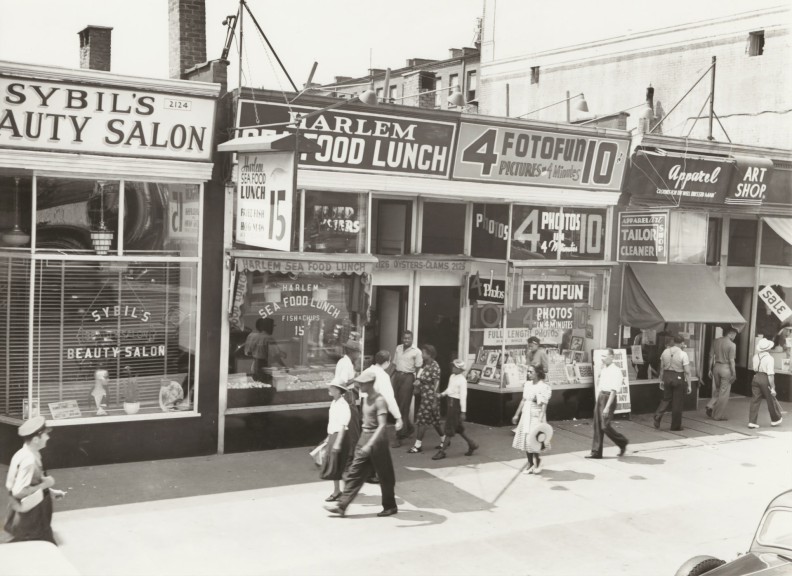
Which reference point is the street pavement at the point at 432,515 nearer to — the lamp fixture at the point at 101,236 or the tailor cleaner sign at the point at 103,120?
the lamp fixture at the point at 101,236

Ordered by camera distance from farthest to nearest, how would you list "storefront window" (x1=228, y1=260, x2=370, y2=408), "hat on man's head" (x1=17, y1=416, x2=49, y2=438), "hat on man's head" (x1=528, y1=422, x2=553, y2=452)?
"storefront window" (x1=228, y1=260, x2=370, y2=408), "hat on man's head" (x1=528, y1=422, x2=553, y2=452), "hat on man's head" (x1=17, y1=416, x2=49, y2=438)

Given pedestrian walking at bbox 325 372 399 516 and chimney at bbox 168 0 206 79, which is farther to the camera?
chimney at bbox 168 0 206 79

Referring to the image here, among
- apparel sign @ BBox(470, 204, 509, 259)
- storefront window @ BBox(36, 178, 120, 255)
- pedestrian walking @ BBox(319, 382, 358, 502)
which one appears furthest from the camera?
apparel sign @ BBox(470, 204, 509, 259)

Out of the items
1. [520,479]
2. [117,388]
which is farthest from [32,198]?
[520,479]

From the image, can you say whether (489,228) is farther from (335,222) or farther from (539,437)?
(539,437)

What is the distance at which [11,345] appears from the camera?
11414 mm

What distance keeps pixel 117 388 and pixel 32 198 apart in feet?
9.37

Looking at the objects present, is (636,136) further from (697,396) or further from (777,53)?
(777,53)

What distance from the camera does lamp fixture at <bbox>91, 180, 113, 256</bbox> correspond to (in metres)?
11.7

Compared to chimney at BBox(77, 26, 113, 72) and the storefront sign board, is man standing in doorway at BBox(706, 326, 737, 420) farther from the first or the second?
chimney at BBox(77, 26, 113, 72)

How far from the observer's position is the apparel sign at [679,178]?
16.3 metres

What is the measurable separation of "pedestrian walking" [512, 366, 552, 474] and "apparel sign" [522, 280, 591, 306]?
3.30 metres

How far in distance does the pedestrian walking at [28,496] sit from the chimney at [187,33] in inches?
287

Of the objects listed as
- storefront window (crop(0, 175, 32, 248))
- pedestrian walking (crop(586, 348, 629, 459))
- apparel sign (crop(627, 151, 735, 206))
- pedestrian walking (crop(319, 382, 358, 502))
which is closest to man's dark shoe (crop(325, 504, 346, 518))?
pedestrian walking (crop(319, 382, 358, 502))
